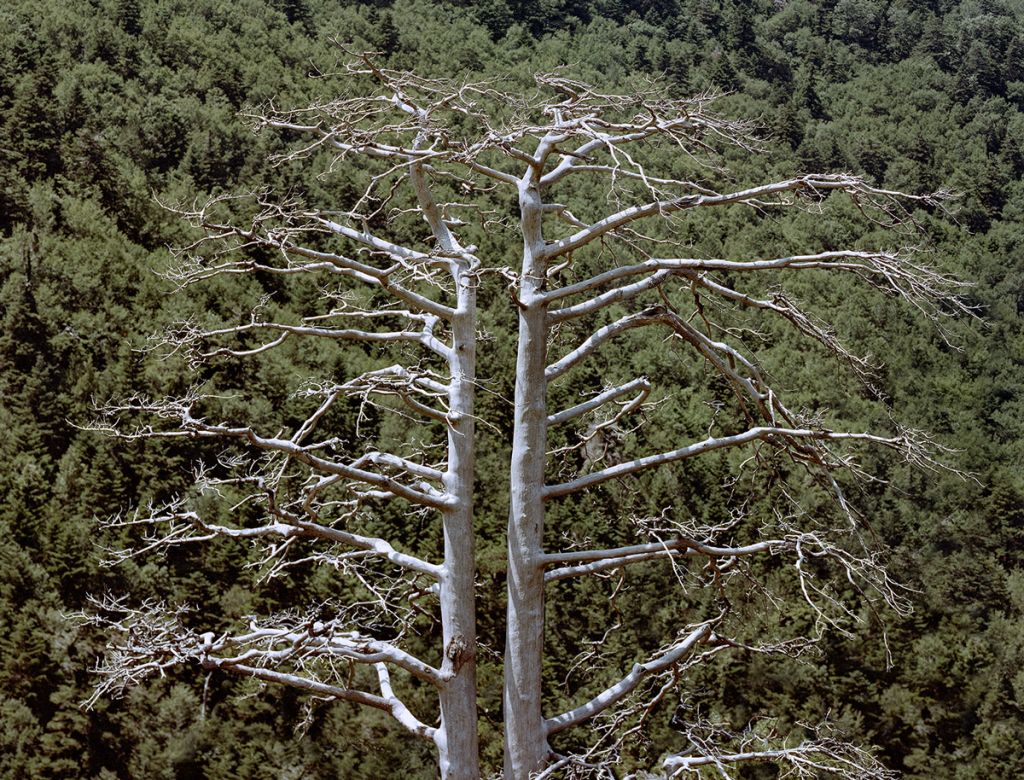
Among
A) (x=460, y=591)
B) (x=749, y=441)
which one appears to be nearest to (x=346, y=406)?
(x=460, y=591)

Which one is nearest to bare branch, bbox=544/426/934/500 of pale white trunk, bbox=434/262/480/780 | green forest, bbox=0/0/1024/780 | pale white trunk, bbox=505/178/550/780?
pale white trunk, bbox=505/178/550/780

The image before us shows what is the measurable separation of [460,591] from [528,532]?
0.88ft

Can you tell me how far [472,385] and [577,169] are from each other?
75 cm

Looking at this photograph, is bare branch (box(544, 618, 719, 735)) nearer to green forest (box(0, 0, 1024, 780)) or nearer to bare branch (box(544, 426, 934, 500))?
bare branch (box(544, 426, 934, 500))

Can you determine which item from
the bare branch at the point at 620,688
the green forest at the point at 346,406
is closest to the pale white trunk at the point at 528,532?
the bare branch at the point at 620,688

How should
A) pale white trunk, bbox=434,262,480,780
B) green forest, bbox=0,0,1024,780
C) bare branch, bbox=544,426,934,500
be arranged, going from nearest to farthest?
1. bare branch, bbox=544,426,934,500
2. pale white trunk, bbox=434,262,480,780
3. green forest, bbox=0,0,1024,780

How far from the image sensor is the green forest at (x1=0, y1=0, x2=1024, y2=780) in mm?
17141

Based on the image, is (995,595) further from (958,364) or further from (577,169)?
(577,169)

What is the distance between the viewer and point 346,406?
12.4 m

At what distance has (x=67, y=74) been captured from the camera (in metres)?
30.2

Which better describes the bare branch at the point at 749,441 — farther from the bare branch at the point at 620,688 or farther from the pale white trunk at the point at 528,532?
the bare branch at the point at 620,688

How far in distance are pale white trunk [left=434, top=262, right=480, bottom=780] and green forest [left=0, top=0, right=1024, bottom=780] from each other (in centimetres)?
535

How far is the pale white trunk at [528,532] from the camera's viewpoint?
303cm

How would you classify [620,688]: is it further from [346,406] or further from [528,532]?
[346,406]
